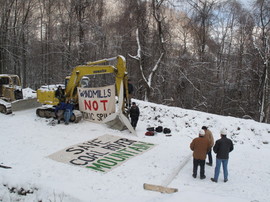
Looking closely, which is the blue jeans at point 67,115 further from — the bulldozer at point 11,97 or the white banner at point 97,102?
the bulldozer at point 11,97

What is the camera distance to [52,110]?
13844 millimetres

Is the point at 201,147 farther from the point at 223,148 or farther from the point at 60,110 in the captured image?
the point at 60,110

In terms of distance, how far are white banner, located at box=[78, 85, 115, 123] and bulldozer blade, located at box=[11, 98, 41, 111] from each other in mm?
3885

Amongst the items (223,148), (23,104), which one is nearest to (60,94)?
(23,104)

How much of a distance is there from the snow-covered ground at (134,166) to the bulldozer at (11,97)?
3.08 ft

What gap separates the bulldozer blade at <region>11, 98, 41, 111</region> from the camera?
14.6 m

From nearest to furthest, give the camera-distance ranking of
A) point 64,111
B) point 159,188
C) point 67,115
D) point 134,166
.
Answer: point 159,188 → point 134,166 → point 67,115 → point 64,111

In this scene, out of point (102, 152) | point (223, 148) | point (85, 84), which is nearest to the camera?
point (223, 148)

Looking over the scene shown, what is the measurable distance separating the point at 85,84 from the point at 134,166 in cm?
812

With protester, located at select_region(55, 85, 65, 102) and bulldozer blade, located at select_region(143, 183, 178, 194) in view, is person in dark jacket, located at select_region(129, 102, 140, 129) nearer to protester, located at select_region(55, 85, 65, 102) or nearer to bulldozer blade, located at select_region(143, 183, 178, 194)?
protester, located at select_region(55, 85, 65, 102)

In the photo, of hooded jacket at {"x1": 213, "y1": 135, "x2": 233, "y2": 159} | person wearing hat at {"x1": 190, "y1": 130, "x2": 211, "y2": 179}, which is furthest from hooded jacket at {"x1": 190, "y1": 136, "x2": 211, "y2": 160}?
hooded jacket at {"x1": 213, "y1": 135, "x2": 233, "y2": 159}

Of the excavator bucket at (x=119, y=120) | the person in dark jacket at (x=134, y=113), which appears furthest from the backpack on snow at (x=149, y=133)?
the person in dark jacket at (x=134, y=113)

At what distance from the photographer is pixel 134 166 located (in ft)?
27.8

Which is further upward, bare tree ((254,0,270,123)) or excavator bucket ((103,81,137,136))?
bare tree ((254,0,270,123))
